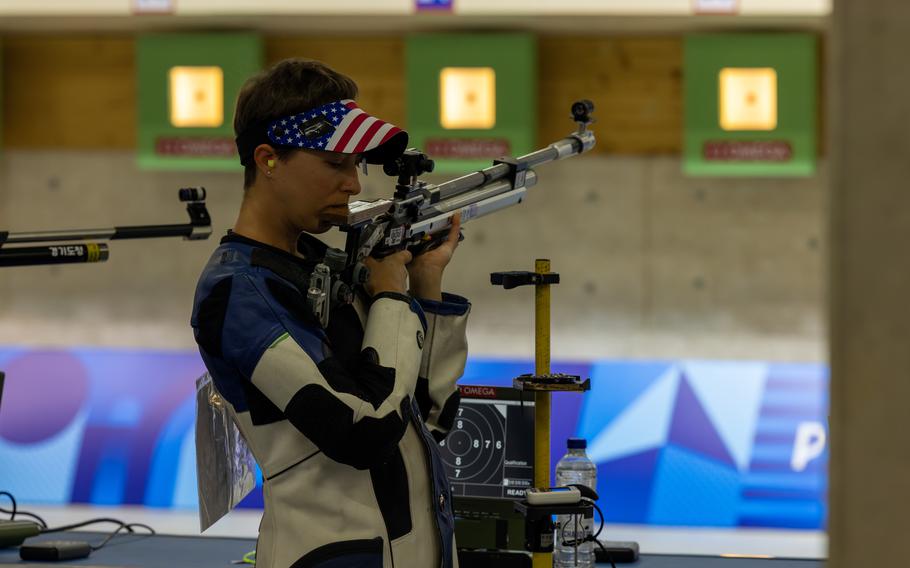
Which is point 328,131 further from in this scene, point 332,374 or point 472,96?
point 472,96

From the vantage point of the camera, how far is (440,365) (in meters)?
1.64

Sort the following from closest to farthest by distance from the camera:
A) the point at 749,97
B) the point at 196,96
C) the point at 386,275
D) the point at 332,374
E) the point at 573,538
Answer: the point at 332,374 < the point at 386,275 < the point at 573,538 < the point at 749,97 < the point at 196,96

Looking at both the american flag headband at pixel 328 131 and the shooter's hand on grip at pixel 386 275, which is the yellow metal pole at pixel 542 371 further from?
the american flag headband at pixel 328 131

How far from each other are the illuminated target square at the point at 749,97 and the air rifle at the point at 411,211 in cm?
164

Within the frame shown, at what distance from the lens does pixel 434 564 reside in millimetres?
1503

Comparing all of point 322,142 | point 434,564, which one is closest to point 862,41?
point 322,142

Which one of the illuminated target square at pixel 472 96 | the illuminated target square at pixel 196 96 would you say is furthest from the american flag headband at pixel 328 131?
the illuminated target square at pixel 196 96

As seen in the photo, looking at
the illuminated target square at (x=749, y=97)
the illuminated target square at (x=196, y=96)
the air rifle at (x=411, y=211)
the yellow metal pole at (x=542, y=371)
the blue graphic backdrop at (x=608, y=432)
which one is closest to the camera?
the air rifle at (x=411, y=211)

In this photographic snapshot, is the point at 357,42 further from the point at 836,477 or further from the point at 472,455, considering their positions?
the point at 836,477

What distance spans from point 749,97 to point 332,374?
2.51 m

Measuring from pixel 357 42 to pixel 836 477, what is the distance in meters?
3.25

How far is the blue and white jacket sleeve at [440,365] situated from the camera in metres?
1.63

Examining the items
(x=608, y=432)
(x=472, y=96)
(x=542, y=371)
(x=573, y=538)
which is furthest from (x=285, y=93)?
(x=472, y=96)

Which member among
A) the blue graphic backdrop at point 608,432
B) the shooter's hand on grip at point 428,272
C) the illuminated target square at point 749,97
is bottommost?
the blue graphic backdrop at point 608,432
